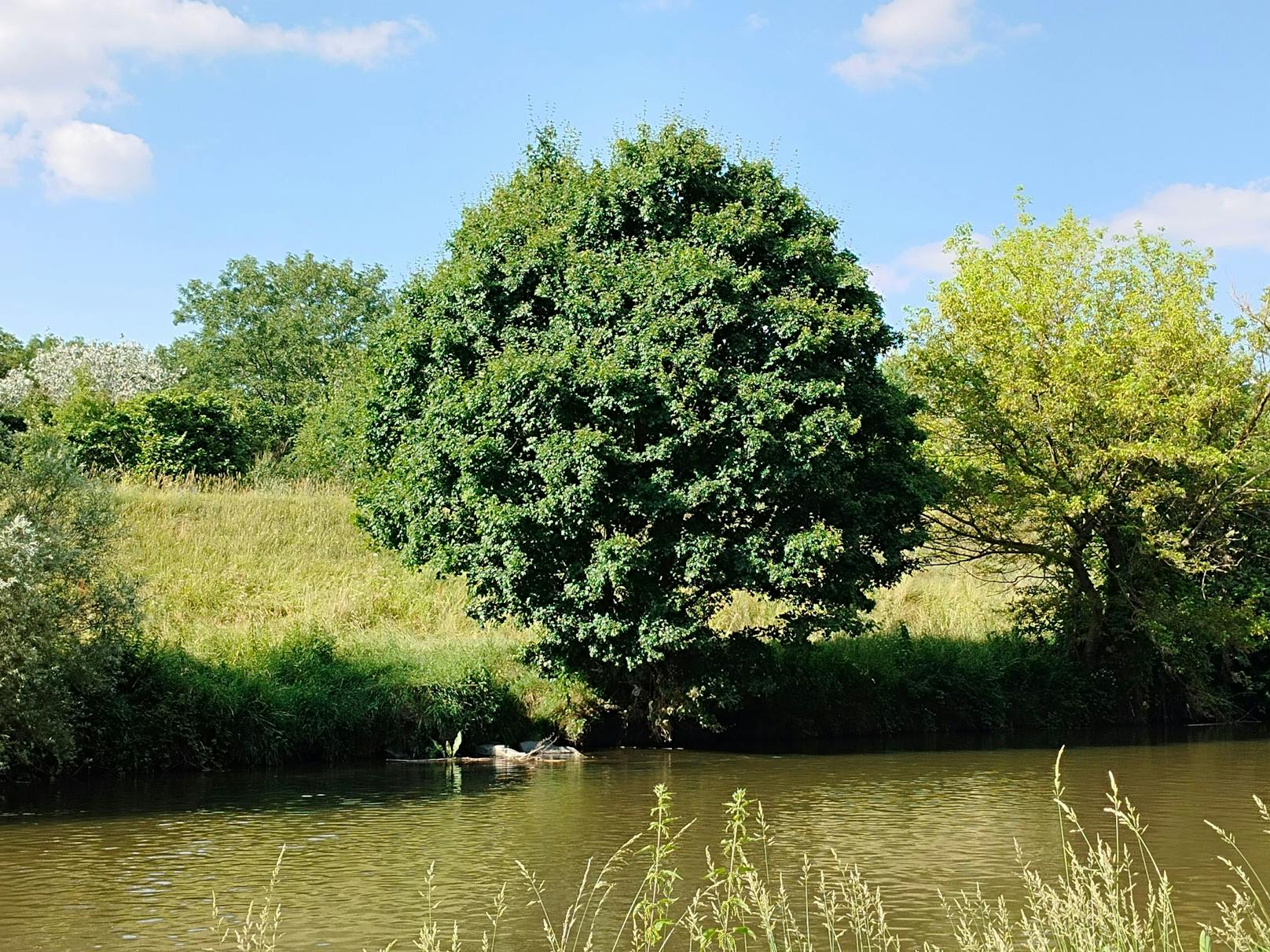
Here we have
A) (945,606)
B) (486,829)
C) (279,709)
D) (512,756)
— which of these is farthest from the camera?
(945,606)

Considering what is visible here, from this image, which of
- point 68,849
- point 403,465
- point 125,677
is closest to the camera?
point 68,849

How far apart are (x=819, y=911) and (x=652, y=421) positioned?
460 inches

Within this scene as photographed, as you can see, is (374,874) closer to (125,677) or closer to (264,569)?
(125,677)

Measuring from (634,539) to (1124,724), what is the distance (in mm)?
16172

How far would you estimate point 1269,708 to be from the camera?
33688 millimetres

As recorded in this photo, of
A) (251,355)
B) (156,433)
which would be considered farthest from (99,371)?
(156,433)

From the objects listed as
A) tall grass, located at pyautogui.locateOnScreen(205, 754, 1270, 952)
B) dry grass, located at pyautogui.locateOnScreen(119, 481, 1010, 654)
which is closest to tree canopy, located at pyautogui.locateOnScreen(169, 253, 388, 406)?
dry grass, located at pyautogui.locateOnScreen(119, 481, 1010, 654)

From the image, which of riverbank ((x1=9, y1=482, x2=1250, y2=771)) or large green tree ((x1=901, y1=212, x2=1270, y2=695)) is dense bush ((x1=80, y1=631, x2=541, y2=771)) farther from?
large green tree ((x1=901, y1=212, x2=1270, y2=695))

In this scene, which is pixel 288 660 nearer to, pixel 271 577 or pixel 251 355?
pixel 271 577

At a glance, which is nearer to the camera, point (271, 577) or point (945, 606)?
point (271, 577)

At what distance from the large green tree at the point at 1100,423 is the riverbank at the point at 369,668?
10.1ft

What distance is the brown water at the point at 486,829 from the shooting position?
11.8m

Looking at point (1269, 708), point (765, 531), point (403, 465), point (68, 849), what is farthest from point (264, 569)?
point (1269, 708)

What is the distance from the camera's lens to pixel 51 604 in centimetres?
1855
